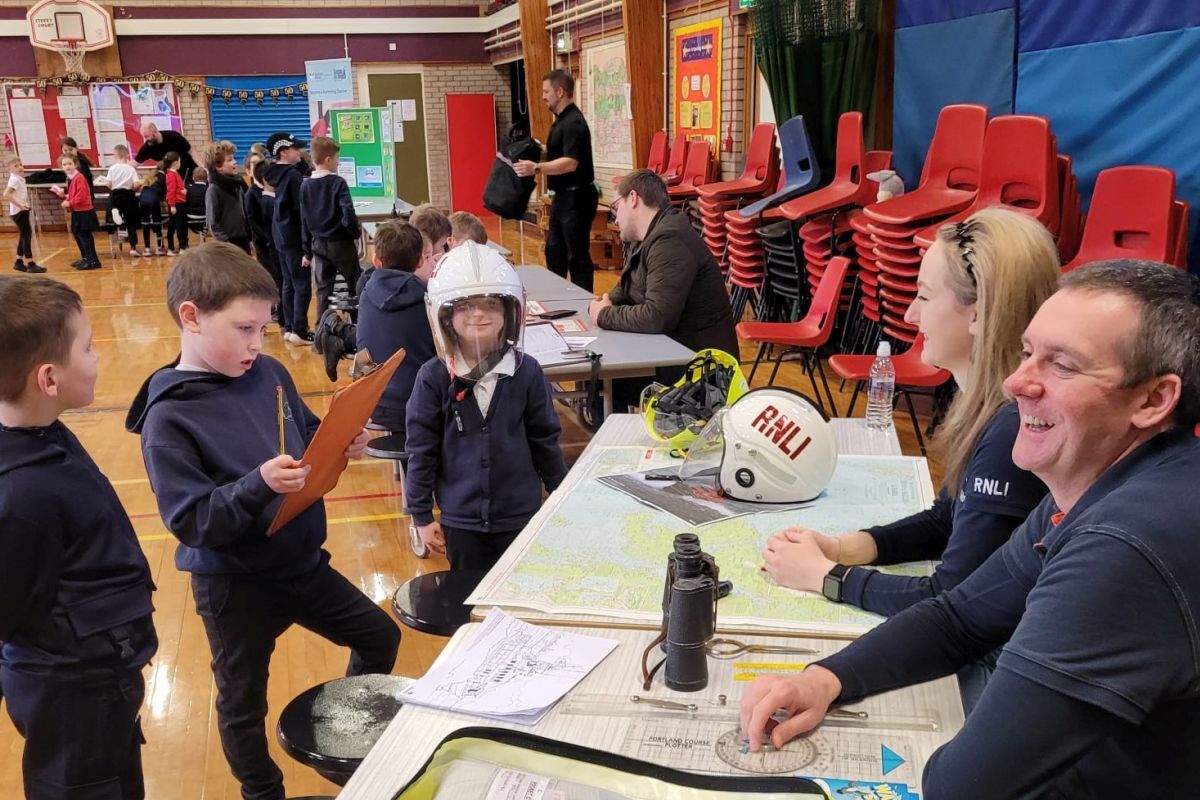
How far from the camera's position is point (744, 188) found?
7.45 meters

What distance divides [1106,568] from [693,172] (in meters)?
8.05

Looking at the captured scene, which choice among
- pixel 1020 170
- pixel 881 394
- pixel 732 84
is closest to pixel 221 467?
→ pixel 881 394

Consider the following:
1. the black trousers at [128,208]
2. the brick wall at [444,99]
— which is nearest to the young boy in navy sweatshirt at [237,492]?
the black trousers at [128,208]

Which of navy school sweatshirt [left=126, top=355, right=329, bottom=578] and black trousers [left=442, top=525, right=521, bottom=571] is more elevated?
navy school sweatshirt [left=126, top=355, right=329, bottom=578]

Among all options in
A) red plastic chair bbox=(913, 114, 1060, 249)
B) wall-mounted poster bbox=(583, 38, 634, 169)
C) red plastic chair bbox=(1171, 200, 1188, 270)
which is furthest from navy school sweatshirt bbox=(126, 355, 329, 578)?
wall-mounted poster bbox=(583, 38, 634, 169)

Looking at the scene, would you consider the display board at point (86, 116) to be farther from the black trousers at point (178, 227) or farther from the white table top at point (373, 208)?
the white table top at point (373, 208)

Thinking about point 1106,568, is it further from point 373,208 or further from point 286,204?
point 373,208

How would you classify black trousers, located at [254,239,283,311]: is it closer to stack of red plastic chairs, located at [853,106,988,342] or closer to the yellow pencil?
stack of red plastic chairs, located at [853,106,988,342]

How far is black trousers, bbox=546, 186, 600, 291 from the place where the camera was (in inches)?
268

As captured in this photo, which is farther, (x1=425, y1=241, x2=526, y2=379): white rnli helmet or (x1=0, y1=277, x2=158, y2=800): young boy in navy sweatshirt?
(x1=425, y1=241, x2=526, y2=379): white rnli helmet

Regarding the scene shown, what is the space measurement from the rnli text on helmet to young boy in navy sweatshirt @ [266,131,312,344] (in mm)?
5904

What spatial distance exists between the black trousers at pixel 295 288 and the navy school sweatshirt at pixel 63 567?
606cm

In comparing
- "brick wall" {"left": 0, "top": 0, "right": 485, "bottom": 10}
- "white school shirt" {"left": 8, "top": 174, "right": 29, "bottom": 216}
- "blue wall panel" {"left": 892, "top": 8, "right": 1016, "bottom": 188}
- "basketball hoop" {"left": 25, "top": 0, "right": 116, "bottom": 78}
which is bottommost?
"white school shirt" {"left": 8, "top": 174, "right": 29, "bottom": 216}

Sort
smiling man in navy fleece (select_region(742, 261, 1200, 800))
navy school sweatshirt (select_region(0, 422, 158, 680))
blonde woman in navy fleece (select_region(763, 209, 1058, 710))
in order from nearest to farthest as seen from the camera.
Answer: smiling man in navy fleece (select_region(742, 261, 1200, 800)) < blonde woman in navy fleece (select_region(763, 209, 1058, 710)) < navy school sweatshirt (select_region(0, 422, 158, 680))
